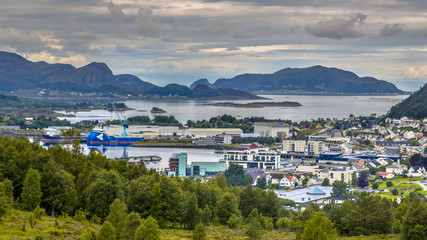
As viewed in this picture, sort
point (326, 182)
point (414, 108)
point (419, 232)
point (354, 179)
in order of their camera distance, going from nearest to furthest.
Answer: point (419, 232) < point (326, 182) < point (354, 179) < point (414, 108)

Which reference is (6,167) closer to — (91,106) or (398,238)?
(398,238)

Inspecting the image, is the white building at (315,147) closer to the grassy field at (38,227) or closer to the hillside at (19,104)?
the grassy field at (38,227)

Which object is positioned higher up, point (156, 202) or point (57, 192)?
point (57, 192)

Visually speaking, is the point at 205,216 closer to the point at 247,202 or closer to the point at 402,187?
the point at 247,202

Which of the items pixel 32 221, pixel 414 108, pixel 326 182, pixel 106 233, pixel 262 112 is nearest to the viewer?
pixel 106 233

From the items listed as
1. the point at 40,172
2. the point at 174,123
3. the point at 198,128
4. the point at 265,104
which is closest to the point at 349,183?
the point at 40,172

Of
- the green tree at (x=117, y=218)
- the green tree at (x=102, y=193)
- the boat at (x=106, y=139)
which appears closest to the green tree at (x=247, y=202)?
the green tree at (x=102, y=193)

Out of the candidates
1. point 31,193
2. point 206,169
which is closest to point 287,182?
point 206,169

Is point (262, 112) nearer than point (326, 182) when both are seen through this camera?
No
